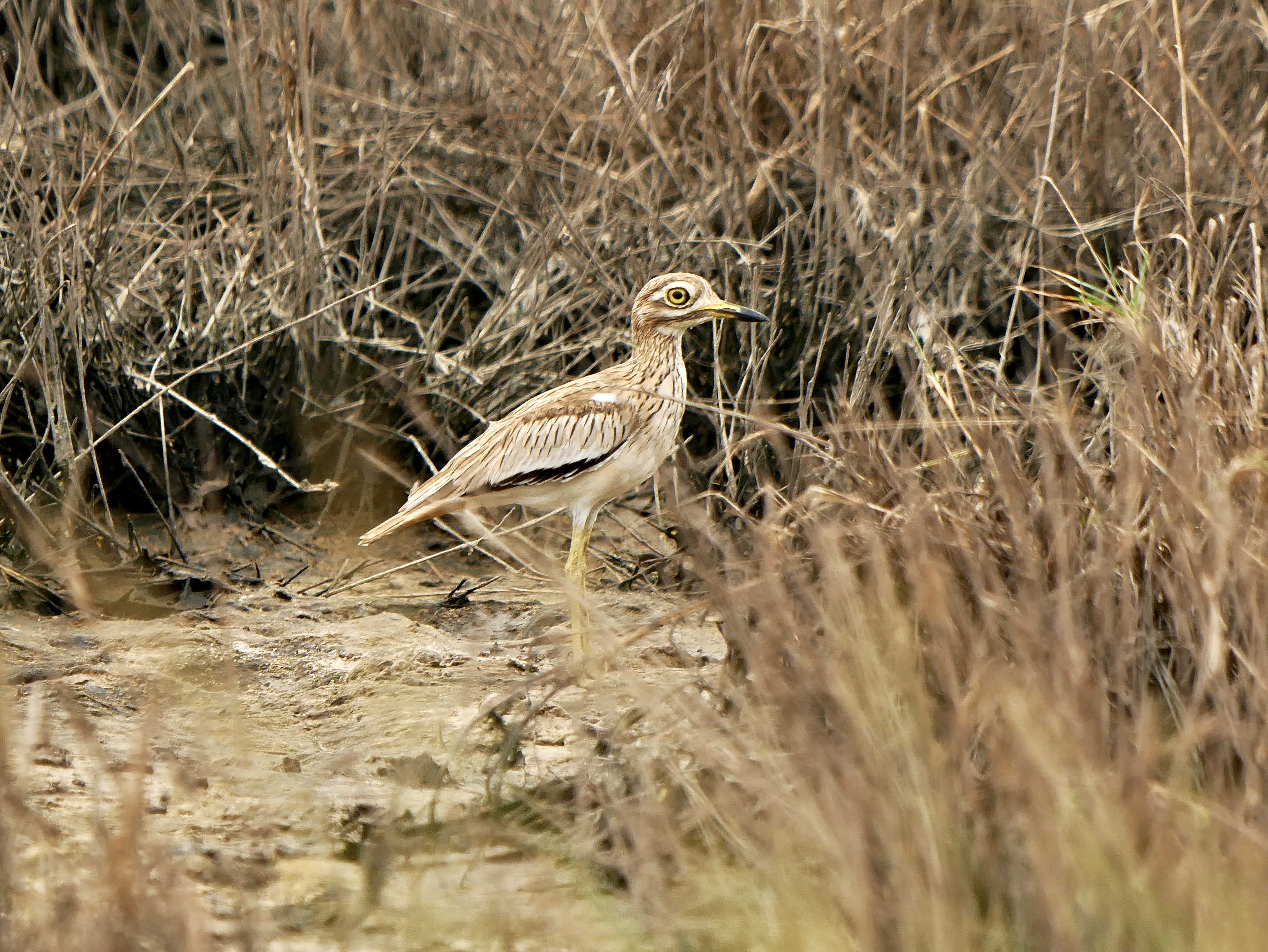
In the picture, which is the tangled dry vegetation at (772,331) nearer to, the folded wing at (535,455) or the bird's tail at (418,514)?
the folded wing at (535,455)

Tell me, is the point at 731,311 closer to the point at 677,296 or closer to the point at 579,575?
the point at 677,296

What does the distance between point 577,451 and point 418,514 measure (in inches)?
20.2

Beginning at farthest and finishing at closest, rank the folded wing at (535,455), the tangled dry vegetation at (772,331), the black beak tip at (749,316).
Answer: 1. the black beak tip at (749,316)
2. the folded wing at (535,455)
3. the tangled dry vegetation at (772,331)

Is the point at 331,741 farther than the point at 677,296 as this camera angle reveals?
No

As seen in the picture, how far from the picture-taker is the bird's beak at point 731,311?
479 cm

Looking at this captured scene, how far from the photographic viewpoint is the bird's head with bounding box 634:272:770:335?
4.84 meters

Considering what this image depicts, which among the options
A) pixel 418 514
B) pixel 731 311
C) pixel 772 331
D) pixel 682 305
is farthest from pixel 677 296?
pixel 418 514

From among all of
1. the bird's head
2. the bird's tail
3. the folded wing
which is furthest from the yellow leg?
the bird's head

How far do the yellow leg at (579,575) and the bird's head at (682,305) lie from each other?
68 centimetres

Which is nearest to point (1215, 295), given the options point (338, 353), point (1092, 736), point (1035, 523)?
point (1035, 523)

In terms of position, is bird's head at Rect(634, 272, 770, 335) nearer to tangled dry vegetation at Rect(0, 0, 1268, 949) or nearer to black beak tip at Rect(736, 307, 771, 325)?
black beak tip at Rect(736, 307, 771, 325)

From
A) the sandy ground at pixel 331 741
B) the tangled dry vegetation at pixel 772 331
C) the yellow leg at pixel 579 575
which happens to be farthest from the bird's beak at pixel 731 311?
the sandy ground at pixel 331 741

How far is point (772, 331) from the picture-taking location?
5.11m

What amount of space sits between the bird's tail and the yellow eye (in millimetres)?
915
